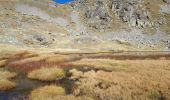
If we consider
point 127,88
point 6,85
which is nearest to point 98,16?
point 6,85

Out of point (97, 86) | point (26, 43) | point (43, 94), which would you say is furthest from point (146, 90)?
point (26, 43)

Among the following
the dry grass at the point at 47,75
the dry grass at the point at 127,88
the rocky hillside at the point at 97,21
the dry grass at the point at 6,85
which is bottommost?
the dry grass at the point at 6,85

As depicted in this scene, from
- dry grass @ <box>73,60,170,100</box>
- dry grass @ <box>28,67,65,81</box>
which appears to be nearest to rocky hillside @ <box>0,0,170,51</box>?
dry grass @ <box>28,67,65,81</box>

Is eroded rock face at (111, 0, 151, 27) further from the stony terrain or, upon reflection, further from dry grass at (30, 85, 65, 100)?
dry grass at (30, 85, 65, 100)

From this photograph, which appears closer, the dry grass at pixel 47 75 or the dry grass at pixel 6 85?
the dry grass at pixel 6 85

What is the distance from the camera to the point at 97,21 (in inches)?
7200

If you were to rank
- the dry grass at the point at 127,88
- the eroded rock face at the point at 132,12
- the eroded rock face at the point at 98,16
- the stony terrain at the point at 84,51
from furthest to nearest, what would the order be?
the eroded rock face at the point at 132,12, the eroded rock face at the point at 98,16, the stony terrain at the point at 84,51, the dry grass at the point at 127,88

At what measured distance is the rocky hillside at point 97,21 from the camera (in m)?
140

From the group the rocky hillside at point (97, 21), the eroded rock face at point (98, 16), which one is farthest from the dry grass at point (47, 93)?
the eroded rock face at point (98, 16)

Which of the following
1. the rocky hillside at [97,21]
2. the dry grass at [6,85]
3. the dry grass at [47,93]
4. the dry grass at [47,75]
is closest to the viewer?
the dry grass at [47,93]

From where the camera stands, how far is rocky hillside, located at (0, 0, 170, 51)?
140m

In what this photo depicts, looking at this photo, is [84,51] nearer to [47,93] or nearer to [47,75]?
[47,75]

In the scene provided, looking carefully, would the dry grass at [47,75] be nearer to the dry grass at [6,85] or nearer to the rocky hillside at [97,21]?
the dry grass at [6,85]

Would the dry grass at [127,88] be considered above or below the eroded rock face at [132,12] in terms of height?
below
